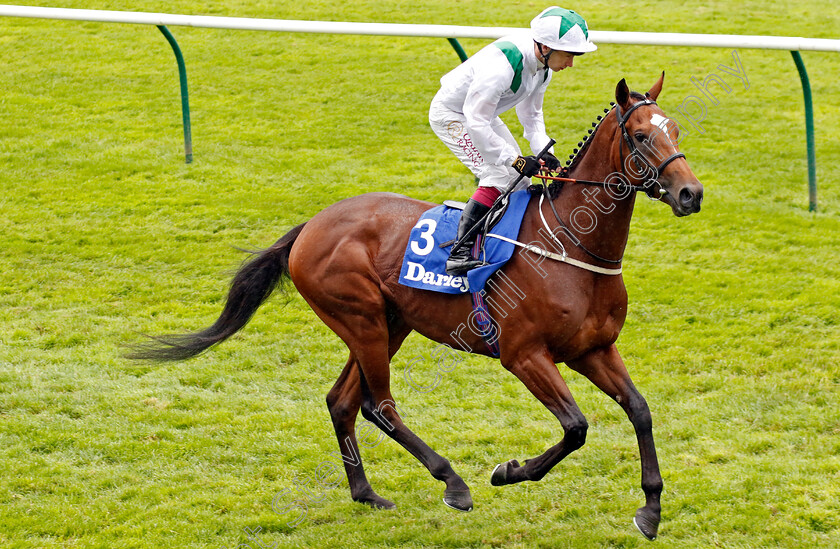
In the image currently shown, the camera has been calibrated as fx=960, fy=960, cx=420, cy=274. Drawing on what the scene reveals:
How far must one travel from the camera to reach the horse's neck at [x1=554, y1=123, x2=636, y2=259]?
13.4 ft

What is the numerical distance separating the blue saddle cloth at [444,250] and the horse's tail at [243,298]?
787 mm

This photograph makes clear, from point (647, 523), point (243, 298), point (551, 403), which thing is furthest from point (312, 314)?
point (647, 523)

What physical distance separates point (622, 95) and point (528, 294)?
94cm

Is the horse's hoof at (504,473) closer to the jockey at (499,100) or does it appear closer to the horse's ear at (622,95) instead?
the jockey at (499,100)

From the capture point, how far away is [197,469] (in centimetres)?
506

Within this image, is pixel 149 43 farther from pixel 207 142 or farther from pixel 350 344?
pixel 350 344

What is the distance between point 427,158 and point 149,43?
16.4 feet

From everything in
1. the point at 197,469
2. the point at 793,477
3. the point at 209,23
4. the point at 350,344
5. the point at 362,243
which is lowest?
the point at 197,469

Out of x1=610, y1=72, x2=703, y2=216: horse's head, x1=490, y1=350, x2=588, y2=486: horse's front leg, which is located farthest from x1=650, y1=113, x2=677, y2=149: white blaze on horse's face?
x1=490, y1=350, x2=588, y2=486: horse's front leg

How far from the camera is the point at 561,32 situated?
411 cm

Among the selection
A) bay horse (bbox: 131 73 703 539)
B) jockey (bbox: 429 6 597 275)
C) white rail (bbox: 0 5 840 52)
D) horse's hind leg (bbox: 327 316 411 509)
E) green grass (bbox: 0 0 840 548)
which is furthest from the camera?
white rail (bbox: 0 5 840 52)

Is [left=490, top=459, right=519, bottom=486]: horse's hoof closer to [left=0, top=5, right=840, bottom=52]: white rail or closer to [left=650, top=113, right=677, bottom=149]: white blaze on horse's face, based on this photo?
[left=650, top=113, right=677, bottom=149]: white blaze on horse's face

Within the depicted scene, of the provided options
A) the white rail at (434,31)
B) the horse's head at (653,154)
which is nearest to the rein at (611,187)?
the horse's head at (653,154)

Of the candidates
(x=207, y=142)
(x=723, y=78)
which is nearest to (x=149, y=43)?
(x=207, y=142)
